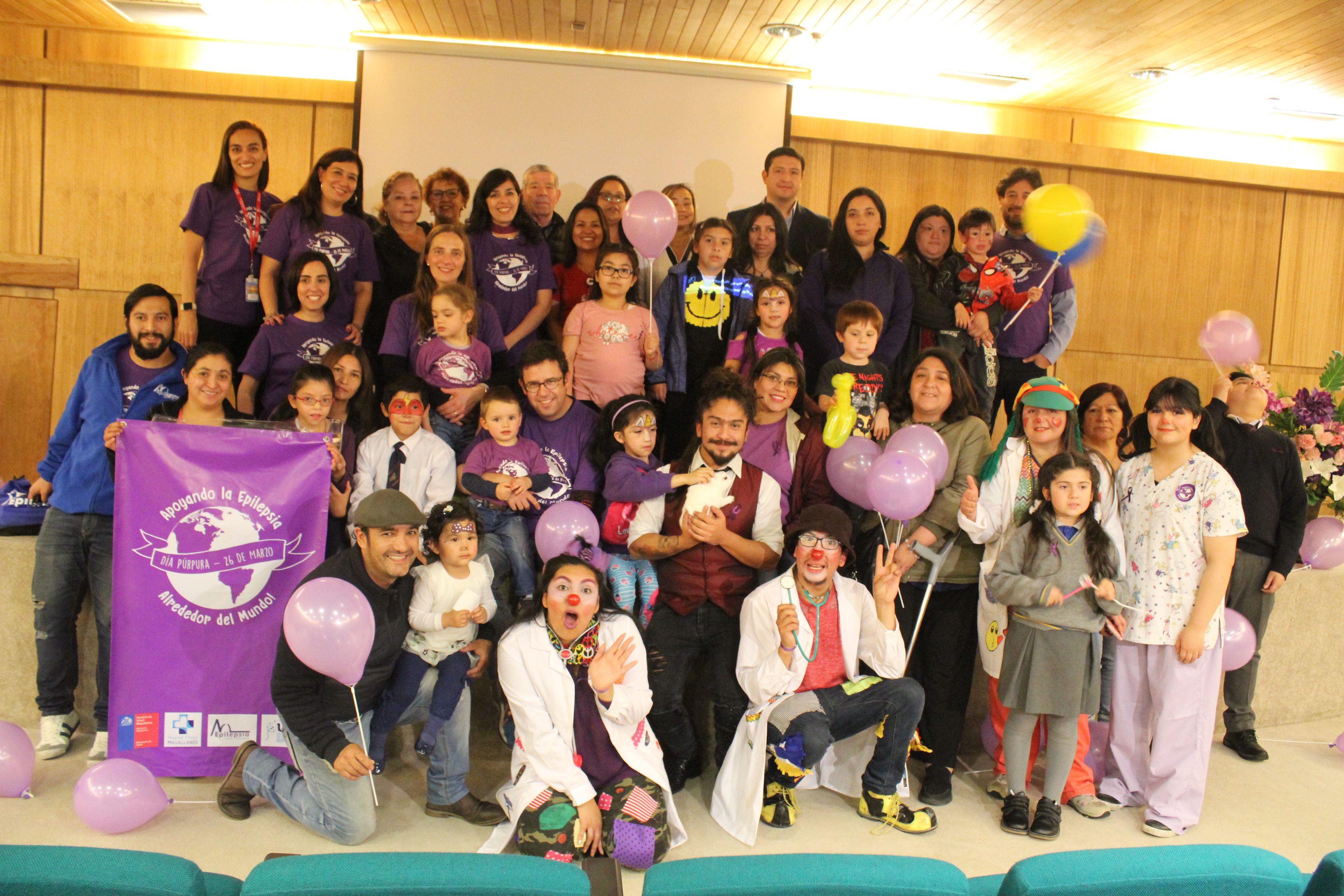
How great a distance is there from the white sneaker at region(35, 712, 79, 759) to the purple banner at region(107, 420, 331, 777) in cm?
27

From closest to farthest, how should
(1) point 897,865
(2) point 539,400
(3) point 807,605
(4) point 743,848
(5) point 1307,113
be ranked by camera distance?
1. (1) point 897,865
2. (4) point 743,848
3. (3) point 807,605
4. (2) point 539,400
5. (5) point 1307,113

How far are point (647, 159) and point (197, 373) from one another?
3851 millimetres

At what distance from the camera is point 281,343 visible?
4039 mm

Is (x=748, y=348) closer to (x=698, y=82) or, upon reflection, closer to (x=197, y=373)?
(x=197, y=373)

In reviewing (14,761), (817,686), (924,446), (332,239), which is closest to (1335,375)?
(924,446)

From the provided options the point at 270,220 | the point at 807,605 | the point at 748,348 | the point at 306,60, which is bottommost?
the point at 807,605

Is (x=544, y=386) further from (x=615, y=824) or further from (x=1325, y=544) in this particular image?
(x=1325, y=544)

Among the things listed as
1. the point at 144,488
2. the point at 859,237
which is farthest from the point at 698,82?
the point at 144,488

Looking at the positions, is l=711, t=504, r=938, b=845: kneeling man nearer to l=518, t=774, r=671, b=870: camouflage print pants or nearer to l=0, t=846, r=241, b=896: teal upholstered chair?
l=518, t=774, r=671, b=870: camouflage print pants

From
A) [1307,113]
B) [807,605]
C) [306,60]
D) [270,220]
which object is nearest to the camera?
[807,605]

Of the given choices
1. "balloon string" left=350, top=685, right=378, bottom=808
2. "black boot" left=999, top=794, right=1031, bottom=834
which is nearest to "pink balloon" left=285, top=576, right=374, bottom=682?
"balloon string" left=350, top=685, right=378, bottom=808

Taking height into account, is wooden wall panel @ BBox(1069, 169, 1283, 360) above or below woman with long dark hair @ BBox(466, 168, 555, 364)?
above

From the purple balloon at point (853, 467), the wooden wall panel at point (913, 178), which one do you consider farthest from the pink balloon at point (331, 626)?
the wooden wall panel at point (913, 178)

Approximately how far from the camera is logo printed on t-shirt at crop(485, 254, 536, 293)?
14.8ft
